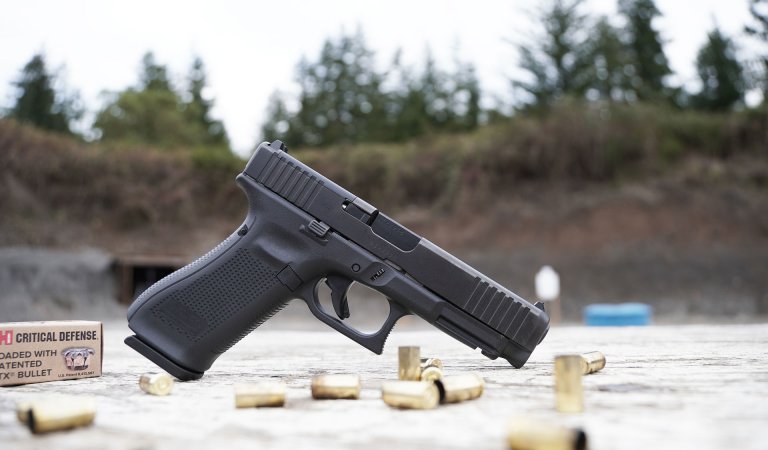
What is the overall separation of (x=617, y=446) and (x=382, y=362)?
9.65 feet

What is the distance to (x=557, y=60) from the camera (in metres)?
33.9

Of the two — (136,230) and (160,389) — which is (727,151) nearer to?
(136,230)

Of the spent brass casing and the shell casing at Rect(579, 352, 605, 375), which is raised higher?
the shell casing at Rect(579, 352, 605, 375)

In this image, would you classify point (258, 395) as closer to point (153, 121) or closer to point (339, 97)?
point (339, 97)

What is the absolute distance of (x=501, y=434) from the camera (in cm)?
190

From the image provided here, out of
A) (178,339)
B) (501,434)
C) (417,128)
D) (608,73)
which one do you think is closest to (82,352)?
(178,339)

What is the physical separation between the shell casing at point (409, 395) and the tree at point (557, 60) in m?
32.9

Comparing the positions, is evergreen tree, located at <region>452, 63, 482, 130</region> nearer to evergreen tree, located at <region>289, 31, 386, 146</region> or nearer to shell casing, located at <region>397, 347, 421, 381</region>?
evergreen tree, located at <region>289, 31, 386, 146</region>

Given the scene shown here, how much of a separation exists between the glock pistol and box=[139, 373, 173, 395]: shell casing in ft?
1.53

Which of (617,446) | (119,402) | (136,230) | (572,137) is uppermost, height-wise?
(572,137)

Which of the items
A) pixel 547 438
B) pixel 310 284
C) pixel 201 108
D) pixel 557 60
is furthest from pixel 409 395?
pixel 201 108

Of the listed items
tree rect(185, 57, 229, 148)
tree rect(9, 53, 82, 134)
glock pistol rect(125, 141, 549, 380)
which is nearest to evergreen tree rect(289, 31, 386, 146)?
tree rect(185, 57, 229, 148)

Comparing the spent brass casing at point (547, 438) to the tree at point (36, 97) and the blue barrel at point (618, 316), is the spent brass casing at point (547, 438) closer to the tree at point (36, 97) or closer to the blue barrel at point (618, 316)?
the blue barrel at point (618, 316)

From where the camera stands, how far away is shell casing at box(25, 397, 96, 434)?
1.99m
